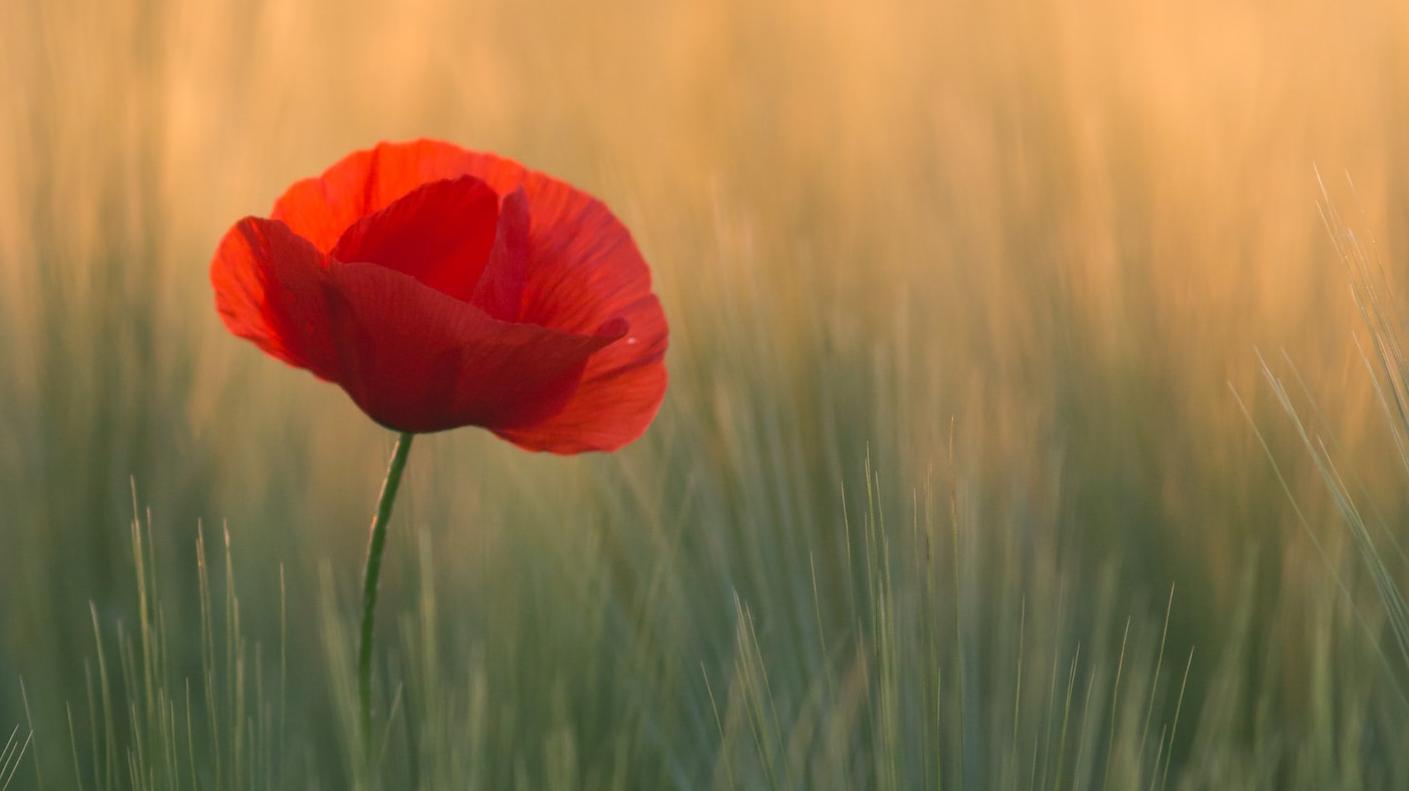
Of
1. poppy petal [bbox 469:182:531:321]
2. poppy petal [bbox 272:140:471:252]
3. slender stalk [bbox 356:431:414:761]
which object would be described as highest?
poppy petal [bbox 272:140:471:252]

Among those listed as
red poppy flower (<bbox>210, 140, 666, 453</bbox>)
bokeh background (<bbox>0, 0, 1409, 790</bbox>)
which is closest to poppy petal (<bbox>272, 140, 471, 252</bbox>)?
red poppy flower (<bbox>210, 140, 666, 453</bbox>)

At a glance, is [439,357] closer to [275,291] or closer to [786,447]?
[275,291]

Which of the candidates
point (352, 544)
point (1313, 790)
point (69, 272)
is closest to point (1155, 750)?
point (1313, 790)

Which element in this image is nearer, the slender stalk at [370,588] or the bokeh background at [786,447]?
the slender stalk at [370,588]

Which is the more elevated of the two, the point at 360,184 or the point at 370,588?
the point at 360,184

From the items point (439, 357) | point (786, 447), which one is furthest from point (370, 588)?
point (786, 447)

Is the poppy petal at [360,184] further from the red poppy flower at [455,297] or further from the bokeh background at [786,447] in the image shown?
the bokeh background at [786,447]

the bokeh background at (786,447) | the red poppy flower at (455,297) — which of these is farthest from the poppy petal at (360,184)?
the bokeh background at (786,447)

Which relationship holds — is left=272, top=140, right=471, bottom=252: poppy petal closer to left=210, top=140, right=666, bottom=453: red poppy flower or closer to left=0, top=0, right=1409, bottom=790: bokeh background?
left=210, top=140, right=666, bottom=453: red poppy flower
